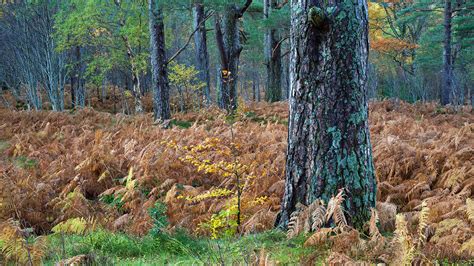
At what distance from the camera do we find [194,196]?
6656mm

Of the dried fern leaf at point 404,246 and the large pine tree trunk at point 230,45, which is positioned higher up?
the large pine tree trunk at point 230,45

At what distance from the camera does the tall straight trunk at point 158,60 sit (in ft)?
39.6

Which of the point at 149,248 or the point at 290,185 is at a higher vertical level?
the point at 290,185

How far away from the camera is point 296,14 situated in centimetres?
418

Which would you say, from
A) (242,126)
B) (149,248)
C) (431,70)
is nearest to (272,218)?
(149,248)

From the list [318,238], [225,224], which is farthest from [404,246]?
[225,224]

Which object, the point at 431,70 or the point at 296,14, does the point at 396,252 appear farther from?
the point at 431,70

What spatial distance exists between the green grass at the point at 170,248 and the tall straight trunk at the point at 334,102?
58 cm

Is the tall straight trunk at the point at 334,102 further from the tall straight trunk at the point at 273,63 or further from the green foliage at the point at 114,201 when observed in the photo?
the tall straight trunk at the point at 273,63

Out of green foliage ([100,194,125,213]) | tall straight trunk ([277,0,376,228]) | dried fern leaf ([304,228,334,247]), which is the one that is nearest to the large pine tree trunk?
green foliage ([100,194,125,213])

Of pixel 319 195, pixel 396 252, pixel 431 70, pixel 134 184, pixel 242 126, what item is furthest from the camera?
pixel 431 70

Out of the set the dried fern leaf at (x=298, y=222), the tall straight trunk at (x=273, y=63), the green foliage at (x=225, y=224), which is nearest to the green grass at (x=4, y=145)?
the green foliage at (x=225, y=224)

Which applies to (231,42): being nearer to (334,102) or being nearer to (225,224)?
(225,224)

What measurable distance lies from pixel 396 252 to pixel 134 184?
4.95m
